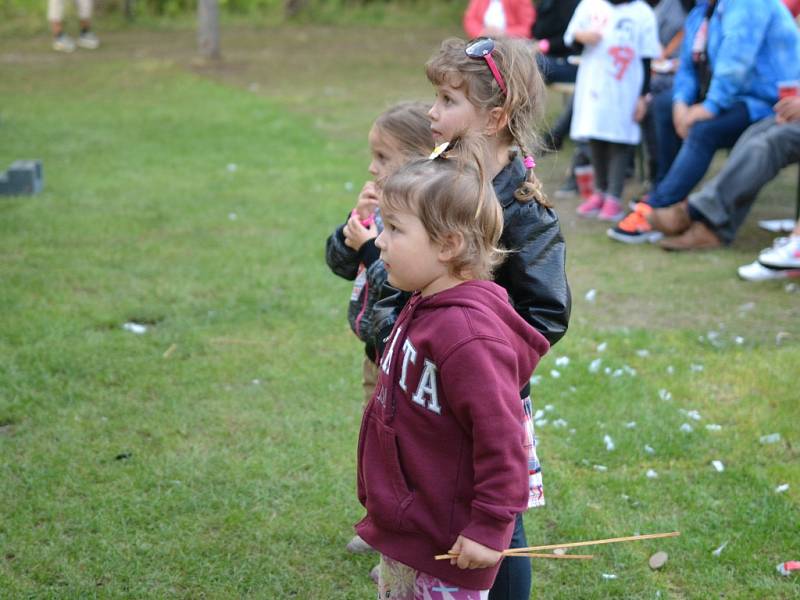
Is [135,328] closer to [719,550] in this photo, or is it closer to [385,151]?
[385,151]

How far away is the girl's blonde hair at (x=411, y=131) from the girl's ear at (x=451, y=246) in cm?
93

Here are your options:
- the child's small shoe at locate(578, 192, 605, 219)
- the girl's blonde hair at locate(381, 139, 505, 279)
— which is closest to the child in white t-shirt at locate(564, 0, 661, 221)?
the child's small shoe at locate(578, 192, 605, 219)

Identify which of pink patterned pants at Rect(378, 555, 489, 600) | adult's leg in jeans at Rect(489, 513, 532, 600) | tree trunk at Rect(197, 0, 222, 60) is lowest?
tree trunk at Rect(197, 0, 222, 60)

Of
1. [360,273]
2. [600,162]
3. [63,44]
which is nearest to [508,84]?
[360,273]

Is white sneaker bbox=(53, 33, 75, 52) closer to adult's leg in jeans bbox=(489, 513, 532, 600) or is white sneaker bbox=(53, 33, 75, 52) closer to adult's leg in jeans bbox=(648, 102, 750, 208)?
adult's leg in jeans bbox=(648, 102, 750, 208)

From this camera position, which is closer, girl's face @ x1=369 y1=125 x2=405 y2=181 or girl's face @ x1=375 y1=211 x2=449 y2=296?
girl's face @ x1=375 y1=211 x2=449 y2=296

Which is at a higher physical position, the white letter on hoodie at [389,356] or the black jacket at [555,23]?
the white letter on hoodie at [389,356]

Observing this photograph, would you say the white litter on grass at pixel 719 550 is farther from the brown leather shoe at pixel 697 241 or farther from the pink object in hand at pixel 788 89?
the pink object in hand at pixel 788 89

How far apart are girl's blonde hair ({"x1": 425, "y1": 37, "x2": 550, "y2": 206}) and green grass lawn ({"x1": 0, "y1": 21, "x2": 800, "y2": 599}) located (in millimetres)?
1459

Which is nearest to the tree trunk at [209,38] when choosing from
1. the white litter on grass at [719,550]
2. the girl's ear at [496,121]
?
the white litter on grass at [719,550]

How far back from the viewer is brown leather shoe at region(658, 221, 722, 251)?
22.1 feet

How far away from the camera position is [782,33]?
6.49m

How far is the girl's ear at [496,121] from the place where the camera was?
2.47m

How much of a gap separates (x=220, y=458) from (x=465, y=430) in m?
2.00
